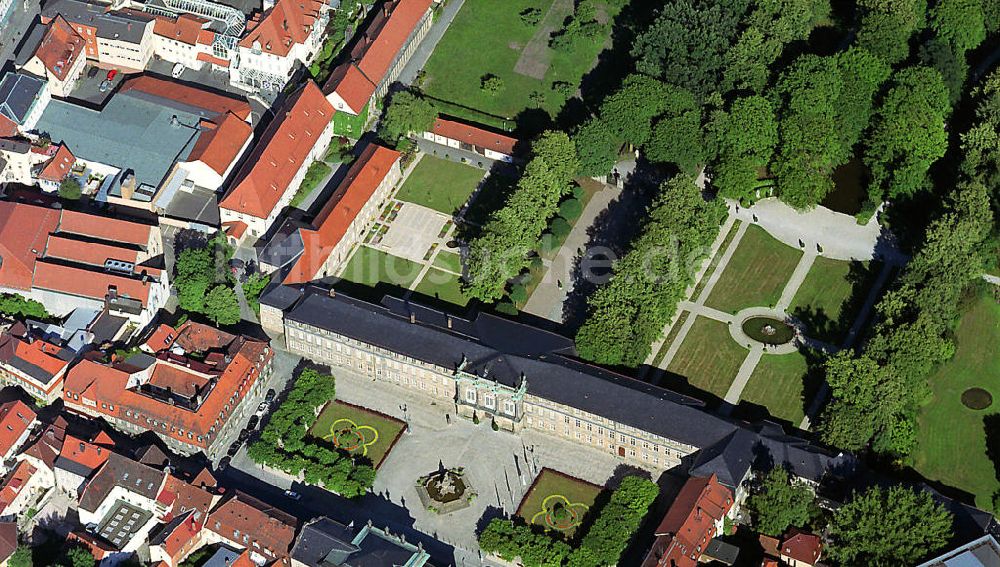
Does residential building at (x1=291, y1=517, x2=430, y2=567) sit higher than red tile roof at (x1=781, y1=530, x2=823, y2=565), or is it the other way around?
red tile roof at (x1=781, y1=530, x2=823, y2=565)

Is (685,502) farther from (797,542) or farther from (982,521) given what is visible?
(982,521)

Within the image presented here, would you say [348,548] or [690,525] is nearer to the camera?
[348,548]

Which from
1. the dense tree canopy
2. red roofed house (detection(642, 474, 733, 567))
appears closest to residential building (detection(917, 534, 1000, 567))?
the dense tree canopy

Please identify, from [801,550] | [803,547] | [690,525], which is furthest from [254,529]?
[803,547]

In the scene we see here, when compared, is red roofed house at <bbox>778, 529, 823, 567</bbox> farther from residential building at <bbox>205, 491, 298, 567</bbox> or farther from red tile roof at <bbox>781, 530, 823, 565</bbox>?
residential building at <bbox>205, 491, 298, 567</bbox>

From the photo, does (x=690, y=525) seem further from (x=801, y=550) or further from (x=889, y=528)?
(x=889, y=528)

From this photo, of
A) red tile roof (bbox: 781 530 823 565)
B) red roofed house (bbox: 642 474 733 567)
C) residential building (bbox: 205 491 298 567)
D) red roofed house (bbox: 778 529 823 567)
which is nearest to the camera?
red roofed house (bbox: 642 474 733 567)
